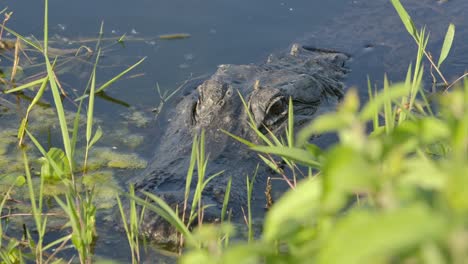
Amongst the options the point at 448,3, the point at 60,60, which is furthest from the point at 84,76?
the point at 448,3

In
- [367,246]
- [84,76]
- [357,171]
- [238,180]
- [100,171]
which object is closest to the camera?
[367,246]

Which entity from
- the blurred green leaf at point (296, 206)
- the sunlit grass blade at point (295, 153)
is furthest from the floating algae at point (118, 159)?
the blurred green leaf at point (296, 206)

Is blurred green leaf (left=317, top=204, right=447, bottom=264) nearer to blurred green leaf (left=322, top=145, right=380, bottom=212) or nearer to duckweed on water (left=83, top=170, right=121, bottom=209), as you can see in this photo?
blurred green leaf (left=322, top=145, right=380, bottom=212)

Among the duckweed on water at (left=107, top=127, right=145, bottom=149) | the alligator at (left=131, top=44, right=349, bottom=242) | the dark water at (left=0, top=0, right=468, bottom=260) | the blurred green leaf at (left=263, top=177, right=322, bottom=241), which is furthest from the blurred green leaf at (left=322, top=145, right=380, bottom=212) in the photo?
the dark water at (left=0, top=0, right=468, bottom=260)

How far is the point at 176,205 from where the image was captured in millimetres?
3363

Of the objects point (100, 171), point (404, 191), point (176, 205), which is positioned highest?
point (404, 191)

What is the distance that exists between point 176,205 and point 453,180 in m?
2.49

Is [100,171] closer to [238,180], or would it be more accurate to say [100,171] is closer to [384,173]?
[238,180]

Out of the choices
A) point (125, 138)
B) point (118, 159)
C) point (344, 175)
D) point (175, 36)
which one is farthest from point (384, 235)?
point (175, 36)

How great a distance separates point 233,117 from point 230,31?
1.90 m

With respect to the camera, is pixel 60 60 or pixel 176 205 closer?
pixel 176 205

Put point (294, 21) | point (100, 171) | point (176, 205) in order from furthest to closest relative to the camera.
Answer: point (294, 21)
point (100, 171)
point (176, 205)

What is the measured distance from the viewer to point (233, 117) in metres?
4.46

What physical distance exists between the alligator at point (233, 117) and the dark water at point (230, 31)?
1.08ft
